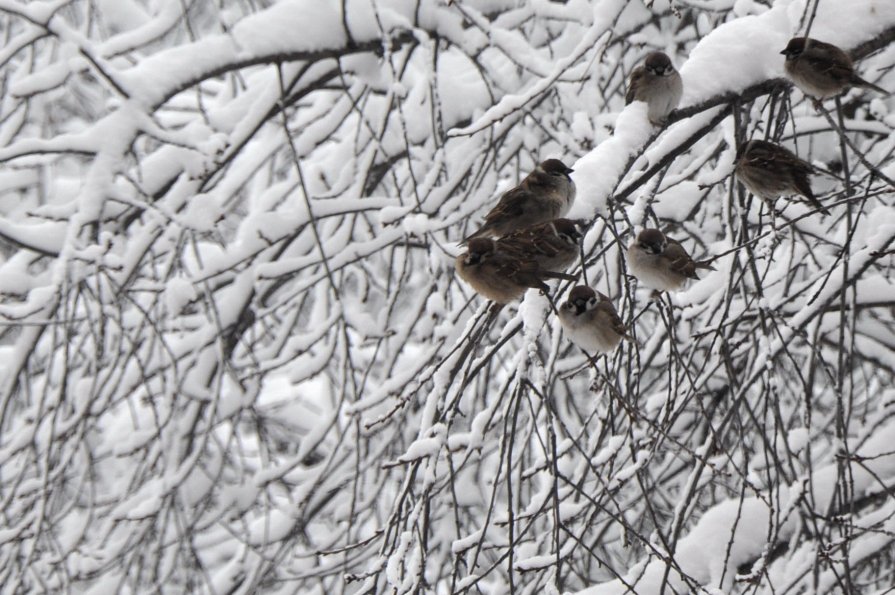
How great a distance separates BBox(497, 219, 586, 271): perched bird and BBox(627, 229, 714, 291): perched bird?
14 cm

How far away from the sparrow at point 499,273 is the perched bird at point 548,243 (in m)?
0.04

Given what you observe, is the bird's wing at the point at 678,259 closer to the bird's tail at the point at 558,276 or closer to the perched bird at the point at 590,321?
the perched bird at the point at 590,321

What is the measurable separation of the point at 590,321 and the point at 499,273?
277 mm

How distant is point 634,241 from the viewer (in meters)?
2.13

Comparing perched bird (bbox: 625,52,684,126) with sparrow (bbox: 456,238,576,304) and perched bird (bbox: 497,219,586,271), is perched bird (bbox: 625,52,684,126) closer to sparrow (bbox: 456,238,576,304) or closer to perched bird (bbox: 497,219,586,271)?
perched bird (bbox: 497,219,586,271)

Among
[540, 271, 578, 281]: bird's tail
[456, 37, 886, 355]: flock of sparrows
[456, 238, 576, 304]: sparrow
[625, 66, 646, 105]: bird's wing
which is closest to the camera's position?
[540, 271, 578, 281]: bird's tail

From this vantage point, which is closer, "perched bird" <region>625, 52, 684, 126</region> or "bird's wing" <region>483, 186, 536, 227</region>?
"perched bird" <region>625, 52, 684, 126</region>

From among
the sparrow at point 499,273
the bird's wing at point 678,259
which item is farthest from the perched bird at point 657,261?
the sparrow at point 499,273

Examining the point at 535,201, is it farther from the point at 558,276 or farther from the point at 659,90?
the point at 558,276

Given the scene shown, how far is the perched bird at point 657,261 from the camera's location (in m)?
2.08

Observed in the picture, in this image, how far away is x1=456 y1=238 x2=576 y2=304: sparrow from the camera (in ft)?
6.09

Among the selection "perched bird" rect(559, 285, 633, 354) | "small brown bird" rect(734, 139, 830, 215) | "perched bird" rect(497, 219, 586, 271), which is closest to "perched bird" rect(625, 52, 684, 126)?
"small brown bird" rect(734, 139, 830, 215)

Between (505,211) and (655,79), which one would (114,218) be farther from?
(655,79)

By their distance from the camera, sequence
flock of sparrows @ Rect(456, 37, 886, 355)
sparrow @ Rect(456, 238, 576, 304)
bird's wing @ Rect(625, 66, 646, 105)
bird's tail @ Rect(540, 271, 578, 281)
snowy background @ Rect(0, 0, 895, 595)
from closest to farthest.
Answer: bird's tail @ Rect(540, 271, 578, 281)
sparrow @ Rect(456, 238, 576, 304)
flock of sparrows @ Rect(456, 37, 886, 355)
snowy background @ Rect(0, 0, 895, 595)
bird's wing @ Rect(625, 66, 646, 105)
